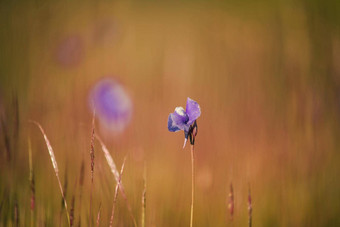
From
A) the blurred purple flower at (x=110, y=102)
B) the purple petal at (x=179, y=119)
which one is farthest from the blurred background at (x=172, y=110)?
the purple petal at (x=179, y=119)

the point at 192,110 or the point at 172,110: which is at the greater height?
the point at 192,110

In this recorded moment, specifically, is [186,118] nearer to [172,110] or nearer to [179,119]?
[179,119]

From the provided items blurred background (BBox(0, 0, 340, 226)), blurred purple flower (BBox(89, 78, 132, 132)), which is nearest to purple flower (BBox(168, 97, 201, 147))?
blurred background (BBox(0, 0, 340, 226))

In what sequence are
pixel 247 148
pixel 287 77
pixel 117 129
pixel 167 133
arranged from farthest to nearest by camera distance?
pixel 167 133 < pixel 287 77 < pixel 247 148 < pixel 117 129

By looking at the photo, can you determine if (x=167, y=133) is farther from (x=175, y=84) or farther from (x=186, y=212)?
(x=186, y=212)

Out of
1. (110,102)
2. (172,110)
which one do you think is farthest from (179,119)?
(172,110)

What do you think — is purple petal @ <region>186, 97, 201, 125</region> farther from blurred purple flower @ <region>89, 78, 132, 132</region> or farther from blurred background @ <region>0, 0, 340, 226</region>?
blurred purple flower @ <region>89, 78, 132, 132</region>

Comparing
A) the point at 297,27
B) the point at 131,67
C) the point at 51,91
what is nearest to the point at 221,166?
the point at 51,91
